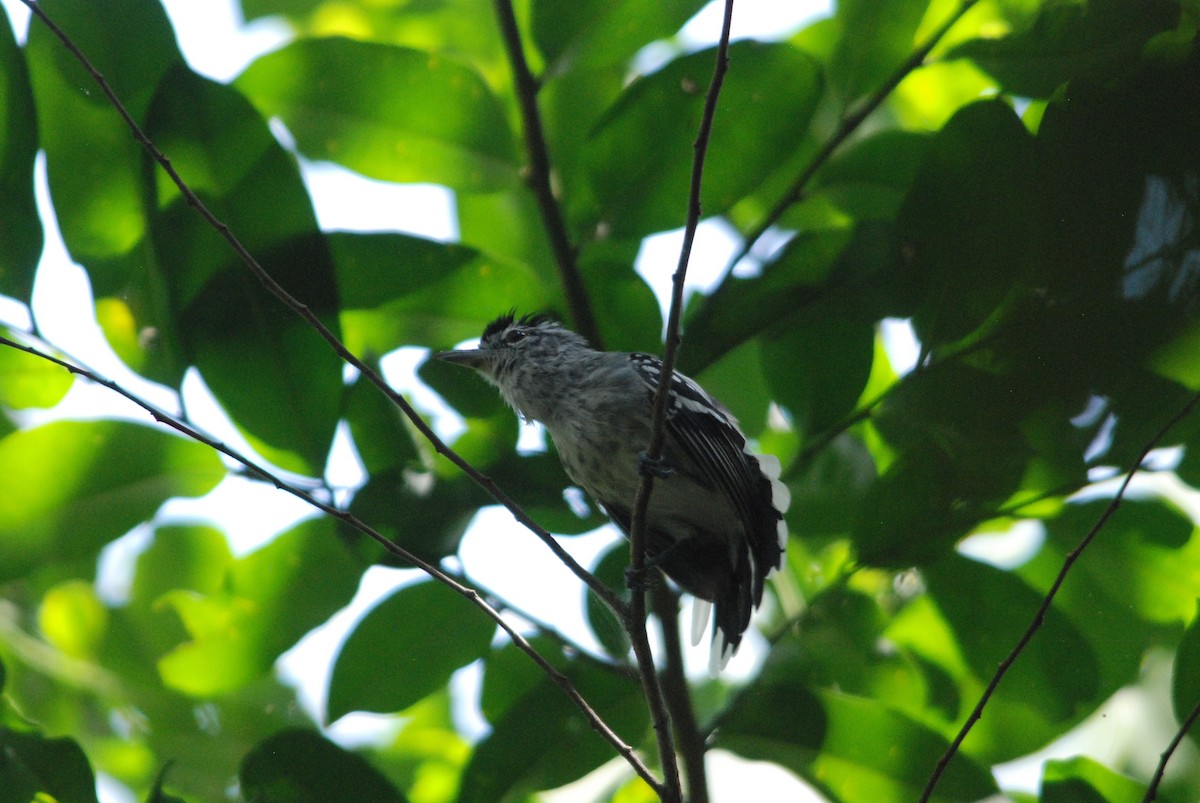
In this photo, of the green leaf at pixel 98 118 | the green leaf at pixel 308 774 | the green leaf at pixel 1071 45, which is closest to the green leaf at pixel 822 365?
the green leaf at pixel 1071 45

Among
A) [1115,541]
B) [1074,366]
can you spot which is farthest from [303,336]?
[1115,541]

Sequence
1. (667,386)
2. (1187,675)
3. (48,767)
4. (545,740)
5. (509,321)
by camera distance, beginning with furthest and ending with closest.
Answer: (509,321) → (545,740) → (1187,675) → (48,767) → (667,386)

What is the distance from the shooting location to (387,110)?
11.5 feet

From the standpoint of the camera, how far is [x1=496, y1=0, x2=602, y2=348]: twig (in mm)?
3342

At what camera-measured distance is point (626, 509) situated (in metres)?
3.46

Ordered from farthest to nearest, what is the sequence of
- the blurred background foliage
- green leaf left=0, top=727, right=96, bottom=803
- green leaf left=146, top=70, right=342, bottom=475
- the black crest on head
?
the black crest on head
green leaf left=146, top=70, right=342, bottom=475
the blurred background foliage
green leaf left=0, top=727, right=96, bottom=803

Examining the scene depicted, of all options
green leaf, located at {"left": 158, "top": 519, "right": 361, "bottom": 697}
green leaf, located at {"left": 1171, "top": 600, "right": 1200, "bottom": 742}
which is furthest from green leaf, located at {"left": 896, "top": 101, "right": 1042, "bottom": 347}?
green leaf, located at {"left": 158, "top": 519, "right": 361, "bottom": 697}

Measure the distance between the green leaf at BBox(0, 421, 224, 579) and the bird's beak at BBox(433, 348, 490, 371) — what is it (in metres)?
0.80

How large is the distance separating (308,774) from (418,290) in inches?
60.2

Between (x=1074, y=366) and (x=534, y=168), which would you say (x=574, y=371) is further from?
(x=1074, y=366)

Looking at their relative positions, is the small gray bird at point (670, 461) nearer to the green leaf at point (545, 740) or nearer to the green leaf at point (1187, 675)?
the green leaf at point (545, 740)

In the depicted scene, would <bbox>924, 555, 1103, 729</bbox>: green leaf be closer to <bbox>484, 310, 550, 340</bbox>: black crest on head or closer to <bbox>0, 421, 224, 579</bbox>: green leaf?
<bbox>484, 310, 550, 340</bbox>: black crest on head

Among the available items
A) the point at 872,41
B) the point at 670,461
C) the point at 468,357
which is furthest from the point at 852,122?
the point at 468,357

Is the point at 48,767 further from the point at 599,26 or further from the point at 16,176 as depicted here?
the point at 599,26
